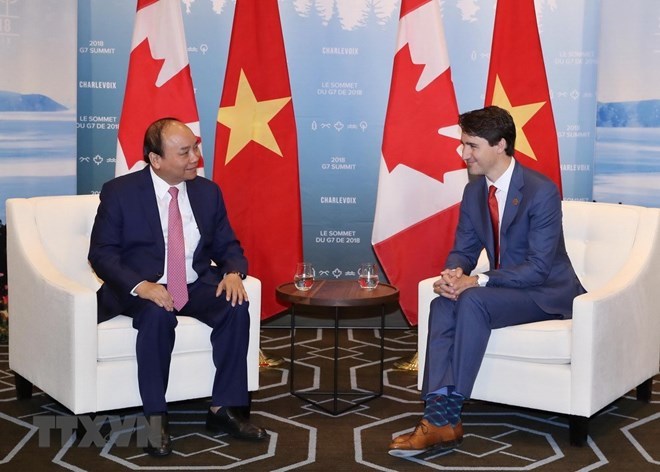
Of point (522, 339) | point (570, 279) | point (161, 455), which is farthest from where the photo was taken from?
point (570, 279)

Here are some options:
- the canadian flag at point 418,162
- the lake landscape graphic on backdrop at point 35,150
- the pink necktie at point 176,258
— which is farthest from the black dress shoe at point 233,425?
the lake landscape graphic on backdrop at point 35,150

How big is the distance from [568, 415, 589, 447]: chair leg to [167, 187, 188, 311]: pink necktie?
1.62 metres

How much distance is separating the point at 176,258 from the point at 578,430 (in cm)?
174

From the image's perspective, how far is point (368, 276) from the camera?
3.79m

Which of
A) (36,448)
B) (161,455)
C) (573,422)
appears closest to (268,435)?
(161,455)

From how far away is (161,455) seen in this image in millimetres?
3117

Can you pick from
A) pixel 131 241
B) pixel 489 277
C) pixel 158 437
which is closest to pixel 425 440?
pixel 489 277

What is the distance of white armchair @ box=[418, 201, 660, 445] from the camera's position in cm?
324

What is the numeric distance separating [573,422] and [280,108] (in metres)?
2.44

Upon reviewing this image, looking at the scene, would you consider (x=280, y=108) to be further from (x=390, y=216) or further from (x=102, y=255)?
(x=102, y=255)

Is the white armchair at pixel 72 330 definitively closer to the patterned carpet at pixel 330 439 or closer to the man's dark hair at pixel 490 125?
the patterned carpet at pixel 330 439

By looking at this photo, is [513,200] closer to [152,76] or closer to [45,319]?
[45,319]

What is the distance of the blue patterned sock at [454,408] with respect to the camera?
324cm

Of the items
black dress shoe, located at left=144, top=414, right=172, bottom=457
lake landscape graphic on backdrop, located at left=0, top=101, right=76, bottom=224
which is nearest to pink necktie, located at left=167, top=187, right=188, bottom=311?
black dress shoe, located at left=144, top=414, right=172, bottom=457
